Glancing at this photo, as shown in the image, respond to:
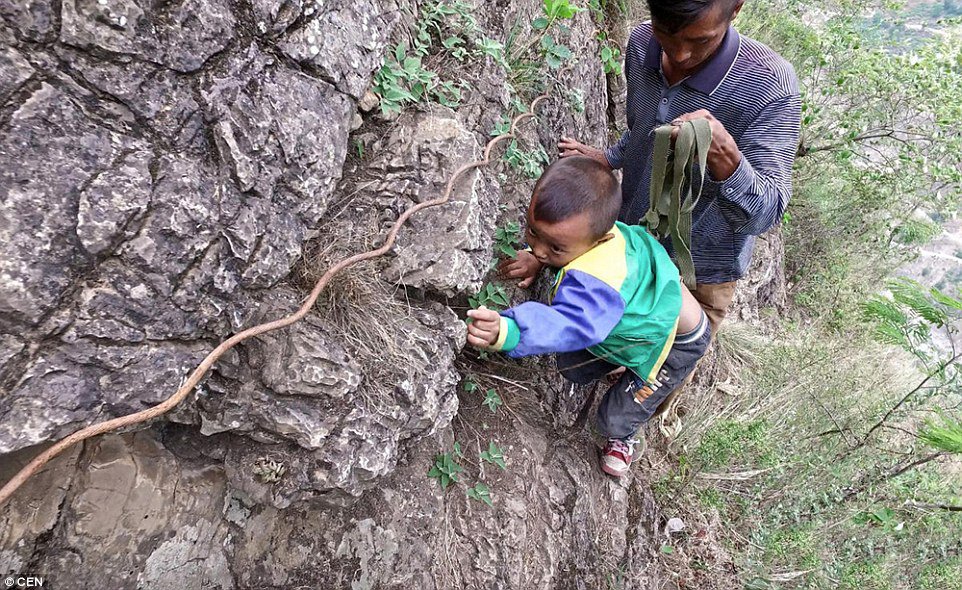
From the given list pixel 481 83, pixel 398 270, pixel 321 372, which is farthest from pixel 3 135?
pixel 481 83

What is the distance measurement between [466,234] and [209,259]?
0.96 meters

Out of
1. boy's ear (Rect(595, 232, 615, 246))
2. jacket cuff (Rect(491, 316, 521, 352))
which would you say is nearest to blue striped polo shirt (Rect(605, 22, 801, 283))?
boy's ear (Rect(595, 232, 615, 246))

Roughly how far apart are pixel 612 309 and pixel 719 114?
939 mm

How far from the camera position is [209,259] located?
60.2 inches

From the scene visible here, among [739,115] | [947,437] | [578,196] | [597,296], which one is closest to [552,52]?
[739,115]

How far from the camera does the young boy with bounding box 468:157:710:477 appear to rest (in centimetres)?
182

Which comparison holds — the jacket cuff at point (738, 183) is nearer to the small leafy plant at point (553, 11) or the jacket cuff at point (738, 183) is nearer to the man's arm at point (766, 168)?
the man's arm at point (766, 168)

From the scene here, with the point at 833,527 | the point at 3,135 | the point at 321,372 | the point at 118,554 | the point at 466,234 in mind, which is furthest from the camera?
the point at 833,527

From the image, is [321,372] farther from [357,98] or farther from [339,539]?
[357,98]

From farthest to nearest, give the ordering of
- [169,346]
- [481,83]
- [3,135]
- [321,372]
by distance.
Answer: [481,83], [321,372], [169,346], [3,135]

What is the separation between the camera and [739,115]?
205 cm

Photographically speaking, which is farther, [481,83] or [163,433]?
[481,83]

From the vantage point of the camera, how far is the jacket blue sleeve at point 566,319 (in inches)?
70.7

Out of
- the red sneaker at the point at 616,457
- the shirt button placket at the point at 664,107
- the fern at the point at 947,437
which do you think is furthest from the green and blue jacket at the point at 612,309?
the fern at the point at 947,437
